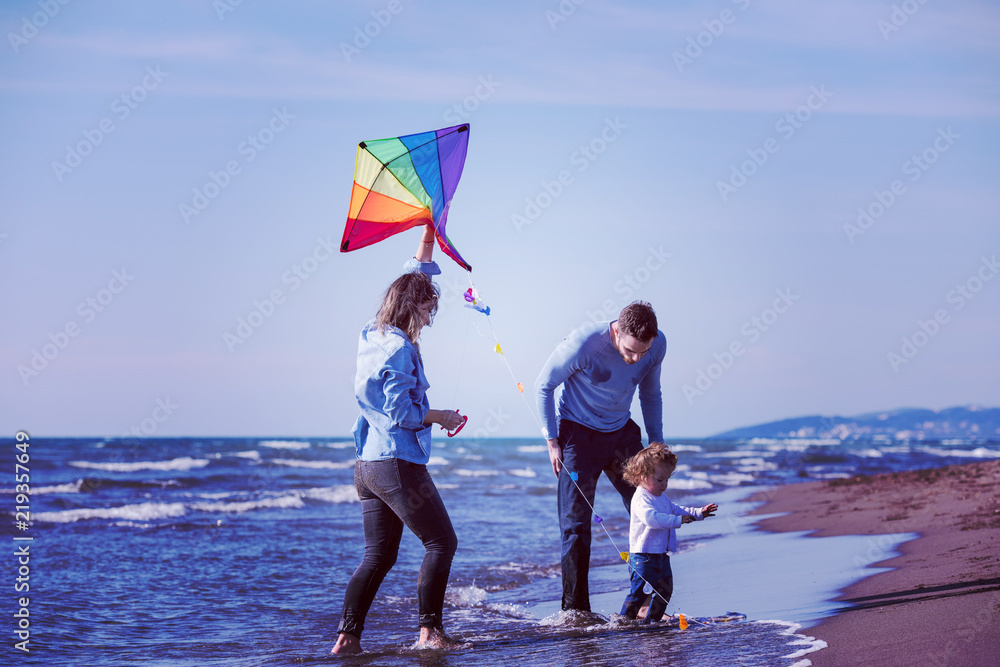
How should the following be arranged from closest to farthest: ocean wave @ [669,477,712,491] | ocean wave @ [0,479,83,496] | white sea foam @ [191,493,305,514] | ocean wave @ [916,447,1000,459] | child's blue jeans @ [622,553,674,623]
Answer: child's blue jeans @ [622,553,674,623], white sea foam @ [191,493,305,514], ocean wave @ [0,479,83,496], ocean wave @ [669,477,712,491], ocean wave @ [916,447,1000,459]

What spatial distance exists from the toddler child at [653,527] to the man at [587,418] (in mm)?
311

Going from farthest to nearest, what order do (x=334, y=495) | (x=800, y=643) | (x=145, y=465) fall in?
(x=145, y=465) → (x=334, y=495) → (x=800, y=643)

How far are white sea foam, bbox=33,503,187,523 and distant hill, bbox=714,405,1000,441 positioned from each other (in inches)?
3649

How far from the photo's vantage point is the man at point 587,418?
4.72 metres

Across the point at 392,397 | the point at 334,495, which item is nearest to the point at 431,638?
the point at 392,397

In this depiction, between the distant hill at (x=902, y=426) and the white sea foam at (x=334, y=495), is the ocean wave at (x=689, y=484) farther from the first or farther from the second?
the distant hill at (x=902, y=426)

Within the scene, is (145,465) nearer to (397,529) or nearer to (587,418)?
(587,418)

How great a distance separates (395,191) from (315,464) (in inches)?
1008

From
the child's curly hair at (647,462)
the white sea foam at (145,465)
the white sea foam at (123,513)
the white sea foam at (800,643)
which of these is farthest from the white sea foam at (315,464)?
the white sea foam at (800,643)

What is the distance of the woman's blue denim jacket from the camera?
386 cm

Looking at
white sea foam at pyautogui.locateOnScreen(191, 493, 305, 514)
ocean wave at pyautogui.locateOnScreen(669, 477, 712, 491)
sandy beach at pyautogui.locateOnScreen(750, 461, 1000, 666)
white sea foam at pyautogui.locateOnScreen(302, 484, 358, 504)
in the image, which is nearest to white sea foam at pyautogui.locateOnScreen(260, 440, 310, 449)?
white sea foam at pyautogui.locateOnScreen(302, 484, 358, 504)

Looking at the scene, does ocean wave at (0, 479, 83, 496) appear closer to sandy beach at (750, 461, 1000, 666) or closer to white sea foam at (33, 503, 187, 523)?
white sea foam at (33, 503, 187, 523)

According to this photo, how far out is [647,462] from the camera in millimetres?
4574

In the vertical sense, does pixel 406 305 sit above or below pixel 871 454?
above
